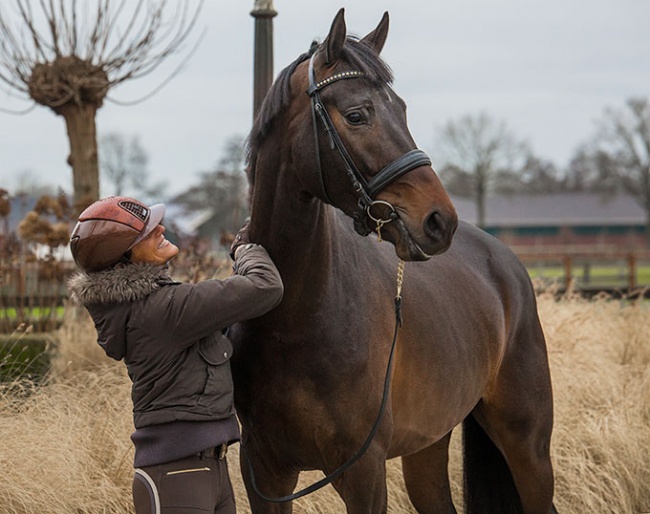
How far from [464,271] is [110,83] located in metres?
4.99

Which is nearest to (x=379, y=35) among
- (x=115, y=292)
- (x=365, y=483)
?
(x=115, y=292)

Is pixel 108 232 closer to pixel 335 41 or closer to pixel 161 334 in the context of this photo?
pixel 161 334

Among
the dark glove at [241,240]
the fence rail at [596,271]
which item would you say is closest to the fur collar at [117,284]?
the dark glove at [241,240]

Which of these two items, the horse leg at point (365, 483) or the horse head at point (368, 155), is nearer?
the horse head at point (368, 155)

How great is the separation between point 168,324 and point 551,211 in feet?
200

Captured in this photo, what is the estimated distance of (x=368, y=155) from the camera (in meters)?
2.58

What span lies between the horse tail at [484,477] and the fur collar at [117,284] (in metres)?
2.35

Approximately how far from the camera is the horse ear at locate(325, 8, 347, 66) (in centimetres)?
264

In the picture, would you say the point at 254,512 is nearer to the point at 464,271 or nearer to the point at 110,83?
the point at 464,271

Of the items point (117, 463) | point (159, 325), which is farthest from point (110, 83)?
point (159, 325)

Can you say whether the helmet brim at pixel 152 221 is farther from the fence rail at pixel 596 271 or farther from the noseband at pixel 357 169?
the fence rail at pixel 596 271

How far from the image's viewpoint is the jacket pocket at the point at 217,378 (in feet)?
8.72

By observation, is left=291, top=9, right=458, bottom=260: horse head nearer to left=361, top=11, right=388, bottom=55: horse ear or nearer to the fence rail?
left=361, top=11, right=388, bottom=55: horse ear

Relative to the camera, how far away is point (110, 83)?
792 centimetres
